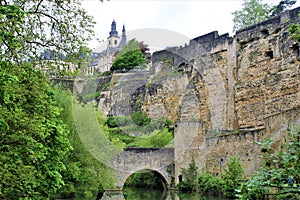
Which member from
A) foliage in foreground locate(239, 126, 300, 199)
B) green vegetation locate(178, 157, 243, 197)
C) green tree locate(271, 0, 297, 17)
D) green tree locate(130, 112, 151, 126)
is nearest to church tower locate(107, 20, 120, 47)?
green tree locate(130, 112, 151, 126)

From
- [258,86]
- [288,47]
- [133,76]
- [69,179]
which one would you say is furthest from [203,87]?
[69,179]

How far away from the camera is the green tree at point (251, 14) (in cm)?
3062

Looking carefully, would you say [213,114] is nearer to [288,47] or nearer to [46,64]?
[288,47]

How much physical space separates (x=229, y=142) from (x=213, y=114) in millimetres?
6912

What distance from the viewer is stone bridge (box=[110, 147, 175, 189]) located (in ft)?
71.6

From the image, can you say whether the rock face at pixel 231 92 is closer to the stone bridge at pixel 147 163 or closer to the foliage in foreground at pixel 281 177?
the stone bridge at pixel 147 163

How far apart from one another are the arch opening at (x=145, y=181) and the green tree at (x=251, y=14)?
1253 centimetres

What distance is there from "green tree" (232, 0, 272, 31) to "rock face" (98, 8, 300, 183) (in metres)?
4.84

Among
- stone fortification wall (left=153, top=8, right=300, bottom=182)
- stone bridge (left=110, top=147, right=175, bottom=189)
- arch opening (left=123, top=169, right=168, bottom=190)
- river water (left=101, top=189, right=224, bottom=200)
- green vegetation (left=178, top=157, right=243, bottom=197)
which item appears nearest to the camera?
green vegetation (left=178, top=157, right=243, bottom=197)

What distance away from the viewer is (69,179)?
15.4 meters

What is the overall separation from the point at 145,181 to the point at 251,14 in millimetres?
13682

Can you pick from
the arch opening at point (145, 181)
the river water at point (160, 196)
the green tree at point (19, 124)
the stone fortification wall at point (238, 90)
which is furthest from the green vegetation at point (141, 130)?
the green tree at point (19, 124)

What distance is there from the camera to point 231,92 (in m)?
25.0

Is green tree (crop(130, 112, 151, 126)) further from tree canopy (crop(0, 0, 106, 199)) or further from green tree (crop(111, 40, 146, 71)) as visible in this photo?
tree canopy (crop(0, 0, 106, 199))
